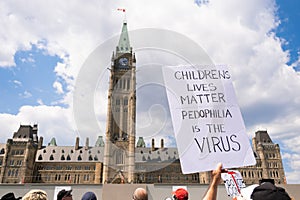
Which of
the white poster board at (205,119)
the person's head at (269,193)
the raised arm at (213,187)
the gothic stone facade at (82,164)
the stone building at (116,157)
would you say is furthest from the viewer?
the gothic stone facade at (82,164)

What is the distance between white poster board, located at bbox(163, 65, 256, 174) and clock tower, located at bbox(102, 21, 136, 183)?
→ 50.7 m

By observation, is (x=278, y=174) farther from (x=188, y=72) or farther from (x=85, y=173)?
(x=188, y=72)

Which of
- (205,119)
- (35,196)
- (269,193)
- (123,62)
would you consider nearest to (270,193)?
(269,193)

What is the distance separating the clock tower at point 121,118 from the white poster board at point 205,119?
5067 cm

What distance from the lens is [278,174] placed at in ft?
207

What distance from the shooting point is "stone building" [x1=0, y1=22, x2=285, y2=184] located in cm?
5519

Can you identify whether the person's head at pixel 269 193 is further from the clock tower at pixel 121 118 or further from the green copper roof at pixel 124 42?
the green copper roof at pixel 124 42

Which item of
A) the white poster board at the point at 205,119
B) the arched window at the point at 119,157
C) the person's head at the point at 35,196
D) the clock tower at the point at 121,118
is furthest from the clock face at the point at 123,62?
the person's head at the point at 35,196

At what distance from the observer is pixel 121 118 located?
5872cm

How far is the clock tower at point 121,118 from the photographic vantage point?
52.5m

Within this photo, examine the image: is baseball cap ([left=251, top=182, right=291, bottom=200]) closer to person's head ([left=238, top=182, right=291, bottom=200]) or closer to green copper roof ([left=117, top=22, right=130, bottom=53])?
person's head ([left=238, top=182, right=291, bottom=200])

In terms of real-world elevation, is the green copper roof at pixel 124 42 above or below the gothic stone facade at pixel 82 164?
above

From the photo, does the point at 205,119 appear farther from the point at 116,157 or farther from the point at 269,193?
the point at 116,157

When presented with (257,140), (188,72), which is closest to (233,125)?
(188,72)
